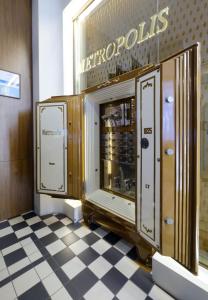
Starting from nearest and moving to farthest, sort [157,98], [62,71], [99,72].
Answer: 1. [157,98]
2. [99,72]
3. [62,71]

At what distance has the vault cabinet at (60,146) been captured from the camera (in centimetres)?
219

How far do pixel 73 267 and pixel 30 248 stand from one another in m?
0.58

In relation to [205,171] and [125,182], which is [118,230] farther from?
[205,171]

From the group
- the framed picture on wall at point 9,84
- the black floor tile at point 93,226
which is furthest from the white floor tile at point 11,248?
the framed picture on wall at point 9,84

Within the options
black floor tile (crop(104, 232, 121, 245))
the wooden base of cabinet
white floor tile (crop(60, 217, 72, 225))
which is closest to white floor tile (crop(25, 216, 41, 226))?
white floor tile (crop(60, 217, 72, 225))

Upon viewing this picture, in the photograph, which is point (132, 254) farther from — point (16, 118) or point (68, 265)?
point (16, 118)

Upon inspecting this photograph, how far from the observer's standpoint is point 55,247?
192 cm

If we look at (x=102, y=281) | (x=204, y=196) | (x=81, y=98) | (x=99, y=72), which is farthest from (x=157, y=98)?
(x=102, y=281)

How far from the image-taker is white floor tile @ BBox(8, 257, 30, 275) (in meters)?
1.60

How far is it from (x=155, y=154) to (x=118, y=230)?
112 centimetres

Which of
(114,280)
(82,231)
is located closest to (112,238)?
(82,231)

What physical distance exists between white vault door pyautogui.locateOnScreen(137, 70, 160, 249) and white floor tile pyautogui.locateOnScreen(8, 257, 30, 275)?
1142 mm

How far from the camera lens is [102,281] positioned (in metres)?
1.48

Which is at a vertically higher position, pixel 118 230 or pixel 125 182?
pixel 125 182
